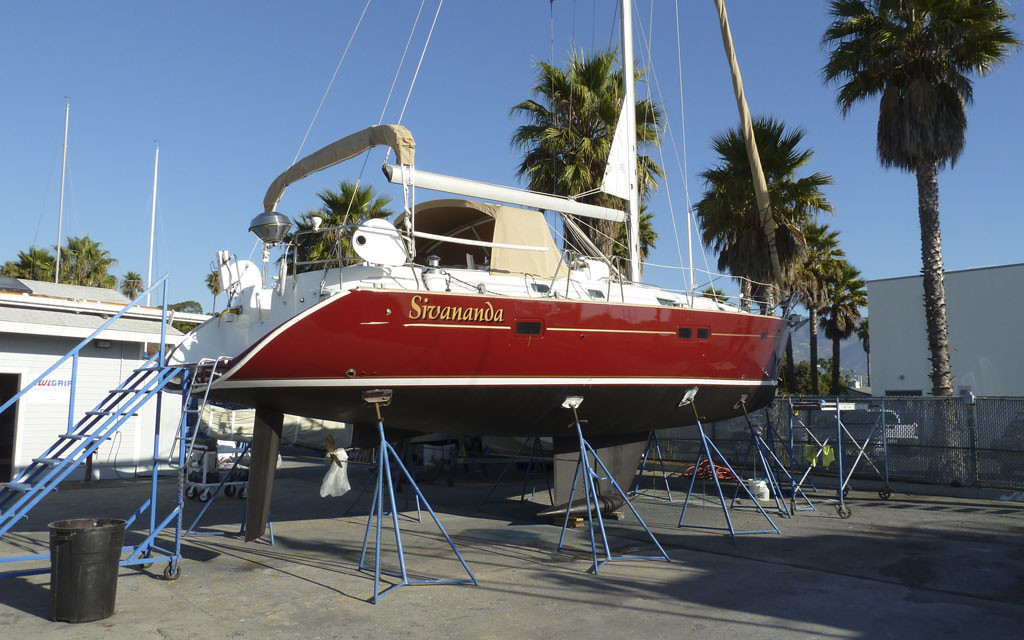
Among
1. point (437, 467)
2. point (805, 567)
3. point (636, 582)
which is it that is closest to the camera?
point (636, 582)

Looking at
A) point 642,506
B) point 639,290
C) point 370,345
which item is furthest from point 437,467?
point 370,345

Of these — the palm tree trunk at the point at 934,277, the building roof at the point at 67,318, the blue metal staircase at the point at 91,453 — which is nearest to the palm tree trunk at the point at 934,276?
the palm tree trunk at the point at 934,277

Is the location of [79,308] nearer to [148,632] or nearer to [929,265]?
[148,632]

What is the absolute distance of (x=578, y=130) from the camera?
18078 millimetres

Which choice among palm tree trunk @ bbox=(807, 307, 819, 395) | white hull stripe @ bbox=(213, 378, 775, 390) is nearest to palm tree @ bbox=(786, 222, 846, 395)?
palm tree trunk @ bbox=(807, 307, 819, 395)

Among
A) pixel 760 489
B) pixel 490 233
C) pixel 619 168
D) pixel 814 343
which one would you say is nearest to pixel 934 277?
pixel 760 489

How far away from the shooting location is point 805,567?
7.97m

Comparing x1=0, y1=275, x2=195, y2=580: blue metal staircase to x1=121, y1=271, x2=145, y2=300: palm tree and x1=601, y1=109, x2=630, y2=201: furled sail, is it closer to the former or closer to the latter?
x1=601, y1=109, x2=630, y2=201: furled sail

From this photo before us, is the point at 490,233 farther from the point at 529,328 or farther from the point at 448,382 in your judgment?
the point at 448,382

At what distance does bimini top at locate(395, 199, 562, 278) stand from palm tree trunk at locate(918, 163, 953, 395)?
8508 millimetres

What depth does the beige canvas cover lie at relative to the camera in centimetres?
901

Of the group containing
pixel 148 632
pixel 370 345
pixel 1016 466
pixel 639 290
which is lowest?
pixel 148 632

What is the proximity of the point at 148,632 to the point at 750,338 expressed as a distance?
29.9 ft

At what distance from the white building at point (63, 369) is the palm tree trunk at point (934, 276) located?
15.7 metres
